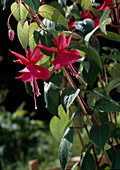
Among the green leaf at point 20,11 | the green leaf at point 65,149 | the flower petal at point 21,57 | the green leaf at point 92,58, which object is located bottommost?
the green leaf at point 65,149

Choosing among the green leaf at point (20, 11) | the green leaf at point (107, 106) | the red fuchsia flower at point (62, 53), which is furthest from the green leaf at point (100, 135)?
the green leaf at point (20, 11)

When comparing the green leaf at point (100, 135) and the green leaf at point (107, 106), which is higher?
the green leaf at point (107, 106)

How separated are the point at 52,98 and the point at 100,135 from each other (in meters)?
0.12

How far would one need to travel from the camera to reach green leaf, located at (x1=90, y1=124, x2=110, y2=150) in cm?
54

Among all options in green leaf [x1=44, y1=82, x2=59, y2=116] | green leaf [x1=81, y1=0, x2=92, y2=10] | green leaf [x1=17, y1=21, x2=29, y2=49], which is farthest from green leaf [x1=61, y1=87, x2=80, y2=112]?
green leaf [x1=81, y1=0, x2=92, y2=10]

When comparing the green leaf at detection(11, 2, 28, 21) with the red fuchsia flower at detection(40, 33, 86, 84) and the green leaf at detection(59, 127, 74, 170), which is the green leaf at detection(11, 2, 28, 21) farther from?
the green leaf at detection(59, 127, 74, 170)

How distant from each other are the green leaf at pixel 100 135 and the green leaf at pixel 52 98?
0.09m

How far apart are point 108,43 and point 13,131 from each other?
4.16 ft

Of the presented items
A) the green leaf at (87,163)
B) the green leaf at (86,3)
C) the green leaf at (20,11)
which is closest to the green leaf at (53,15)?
the green leaf at (20,11)

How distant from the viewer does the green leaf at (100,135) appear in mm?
537

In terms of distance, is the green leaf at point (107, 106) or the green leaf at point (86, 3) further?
the green leaf at point (86, 3)

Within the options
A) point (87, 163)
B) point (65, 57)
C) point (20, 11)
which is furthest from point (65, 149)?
point (20, 11)

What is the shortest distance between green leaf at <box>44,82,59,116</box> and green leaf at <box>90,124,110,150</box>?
0.09 meters

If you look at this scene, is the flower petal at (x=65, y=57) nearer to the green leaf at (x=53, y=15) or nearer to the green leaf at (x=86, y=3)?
the green leaf at (x=53, y=15)
